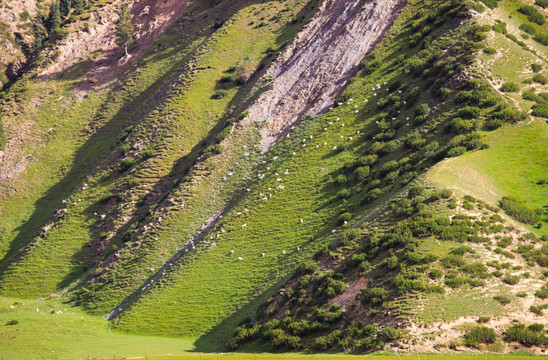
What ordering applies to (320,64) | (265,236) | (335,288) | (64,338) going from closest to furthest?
1. (335,288)
2. (64,338)
3. (265,236)
4. (320,64)

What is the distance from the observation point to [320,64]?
80688 millimetres

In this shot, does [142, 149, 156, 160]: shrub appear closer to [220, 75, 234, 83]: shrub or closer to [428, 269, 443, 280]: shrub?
[220, 75, 234, 83]: shrub

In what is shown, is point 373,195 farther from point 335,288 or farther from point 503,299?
point 503,299

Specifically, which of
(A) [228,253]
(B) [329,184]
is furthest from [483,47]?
(A) [228,253]

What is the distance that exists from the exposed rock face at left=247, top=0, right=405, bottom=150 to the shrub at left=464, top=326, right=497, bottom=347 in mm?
45267

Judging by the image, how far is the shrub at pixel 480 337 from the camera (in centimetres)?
3250

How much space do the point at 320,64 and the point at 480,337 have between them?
55.2 m

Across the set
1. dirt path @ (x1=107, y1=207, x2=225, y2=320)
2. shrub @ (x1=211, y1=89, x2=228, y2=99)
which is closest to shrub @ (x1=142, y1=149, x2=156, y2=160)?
shrub @ (x1=211, y1=89, x2=228, y2=99)

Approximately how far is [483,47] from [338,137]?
1925 centimetres

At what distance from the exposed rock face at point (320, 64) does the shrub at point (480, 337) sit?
4527 cm

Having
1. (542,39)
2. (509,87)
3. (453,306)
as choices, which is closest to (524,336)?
(453,306)

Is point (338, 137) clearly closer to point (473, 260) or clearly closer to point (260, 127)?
point (260, 127)

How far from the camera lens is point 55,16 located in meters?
143

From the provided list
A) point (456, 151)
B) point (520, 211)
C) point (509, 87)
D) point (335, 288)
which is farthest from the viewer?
point (509, 87)
